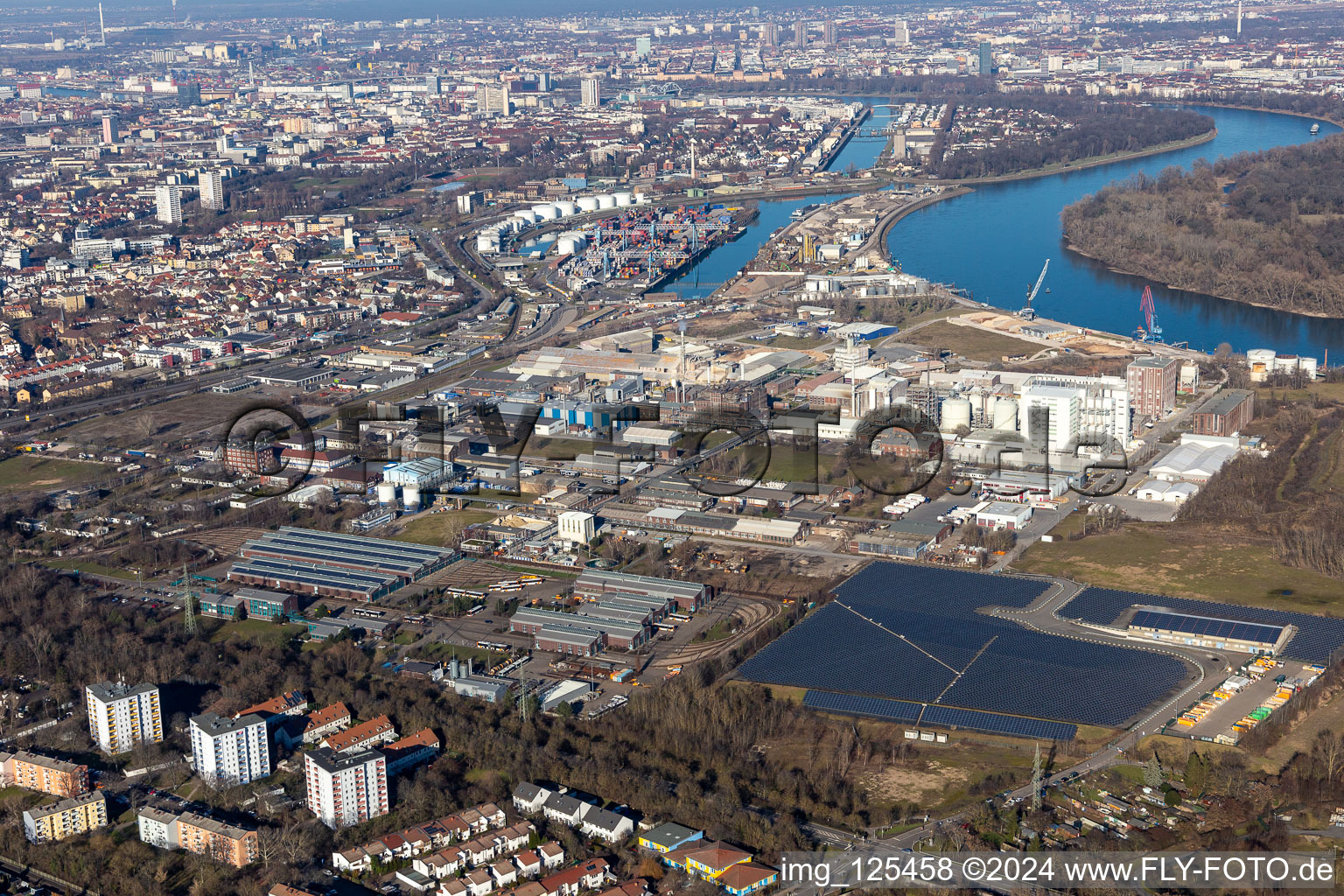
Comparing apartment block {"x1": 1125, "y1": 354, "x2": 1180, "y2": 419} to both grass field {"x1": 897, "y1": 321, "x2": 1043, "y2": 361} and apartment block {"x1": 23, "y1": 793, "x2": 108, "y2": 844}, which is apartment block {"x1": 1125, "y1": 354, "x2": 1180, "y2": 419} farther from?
apartment block {"x1": 23, "y1": 793, "x2": 108, "y2": 844}

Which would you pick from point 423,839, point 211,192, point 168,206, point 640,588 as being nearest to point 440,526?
point 640,588

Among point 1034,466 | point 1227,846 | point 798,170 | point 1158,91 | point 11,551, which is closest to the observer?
point 1227,846

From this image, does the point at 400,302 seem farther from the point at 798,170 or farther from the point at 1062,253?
the point at 798,170

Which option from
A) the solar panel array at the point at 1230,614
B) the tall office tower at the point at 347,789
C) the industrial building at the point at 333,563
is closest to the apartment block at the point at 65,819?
the tall office tower at the point at 347,789

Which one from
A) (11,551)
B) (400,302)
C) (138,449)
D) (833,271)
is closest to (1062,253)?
(833,271)

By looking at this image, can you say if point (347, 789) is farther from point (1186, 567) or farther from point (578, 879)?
point (1186, 567)

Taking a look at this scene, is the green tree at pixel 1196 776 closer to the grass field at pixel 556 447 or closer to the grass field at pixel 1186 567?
the grass field at pixel 1186 567
